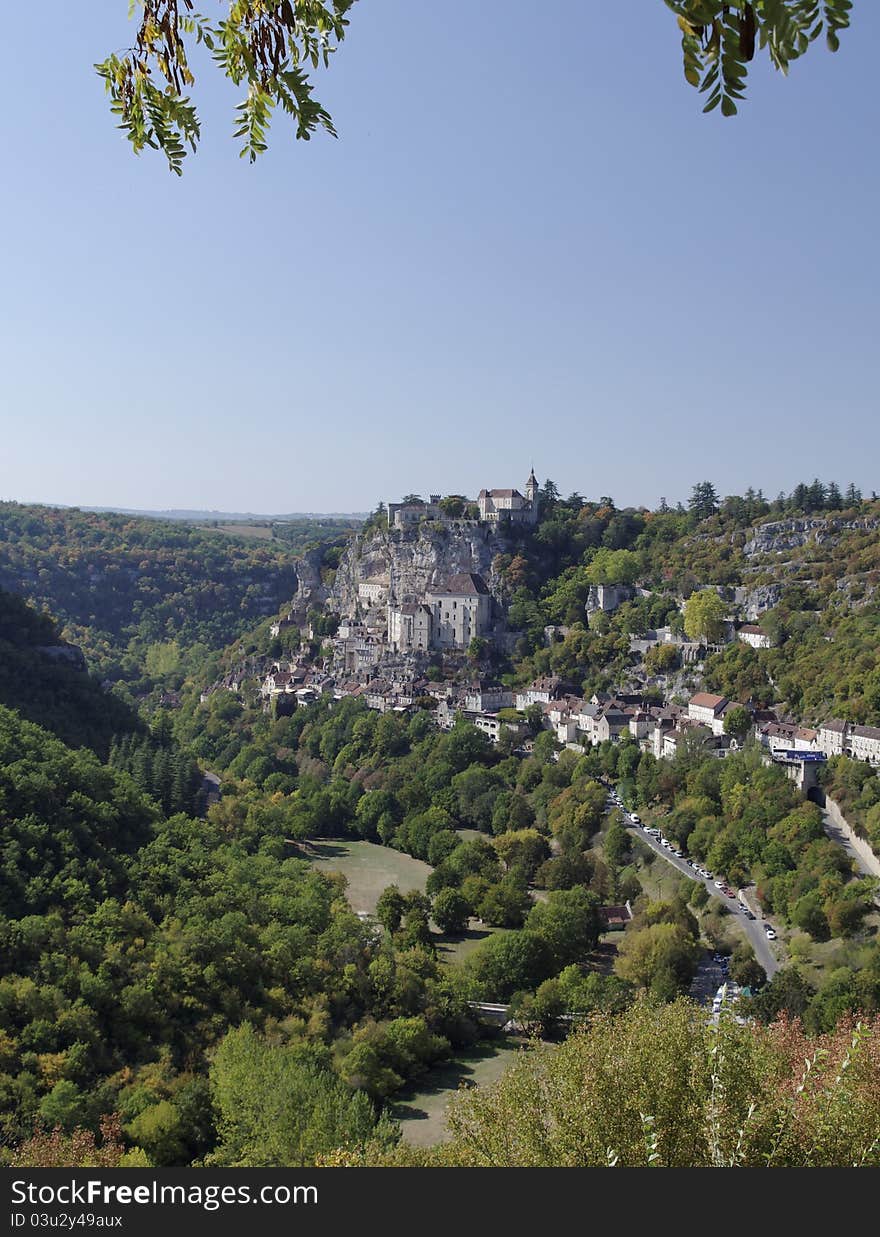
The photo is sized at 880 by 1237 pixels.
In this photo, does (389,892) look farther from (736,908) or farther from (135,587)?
(135,587)

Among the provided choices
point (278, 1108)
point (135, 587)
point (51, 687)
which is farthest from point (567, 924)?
point (135, 587)

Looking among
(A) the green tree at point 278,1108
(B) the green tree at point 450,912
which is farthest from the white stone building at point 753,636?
(A) the green tree at point 278,1108

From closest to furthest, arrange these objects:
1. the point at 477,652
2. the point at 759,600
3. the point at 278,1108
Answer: the point at 278,1108 < the point at 759,600 < the point at 477,652

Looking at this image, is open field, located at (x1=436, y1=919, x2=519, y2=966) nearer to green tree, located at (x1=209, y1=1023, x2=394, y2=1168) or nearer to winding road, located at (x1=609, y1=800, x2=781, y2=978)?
winding road, located at (x1=609, y1=800, x2=781, y2=978)

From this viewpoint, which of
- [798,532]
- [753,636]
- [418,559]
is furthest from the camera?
[418,559]

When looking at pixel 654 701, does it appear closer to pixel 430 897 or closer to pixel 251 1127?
pixel 430 897
